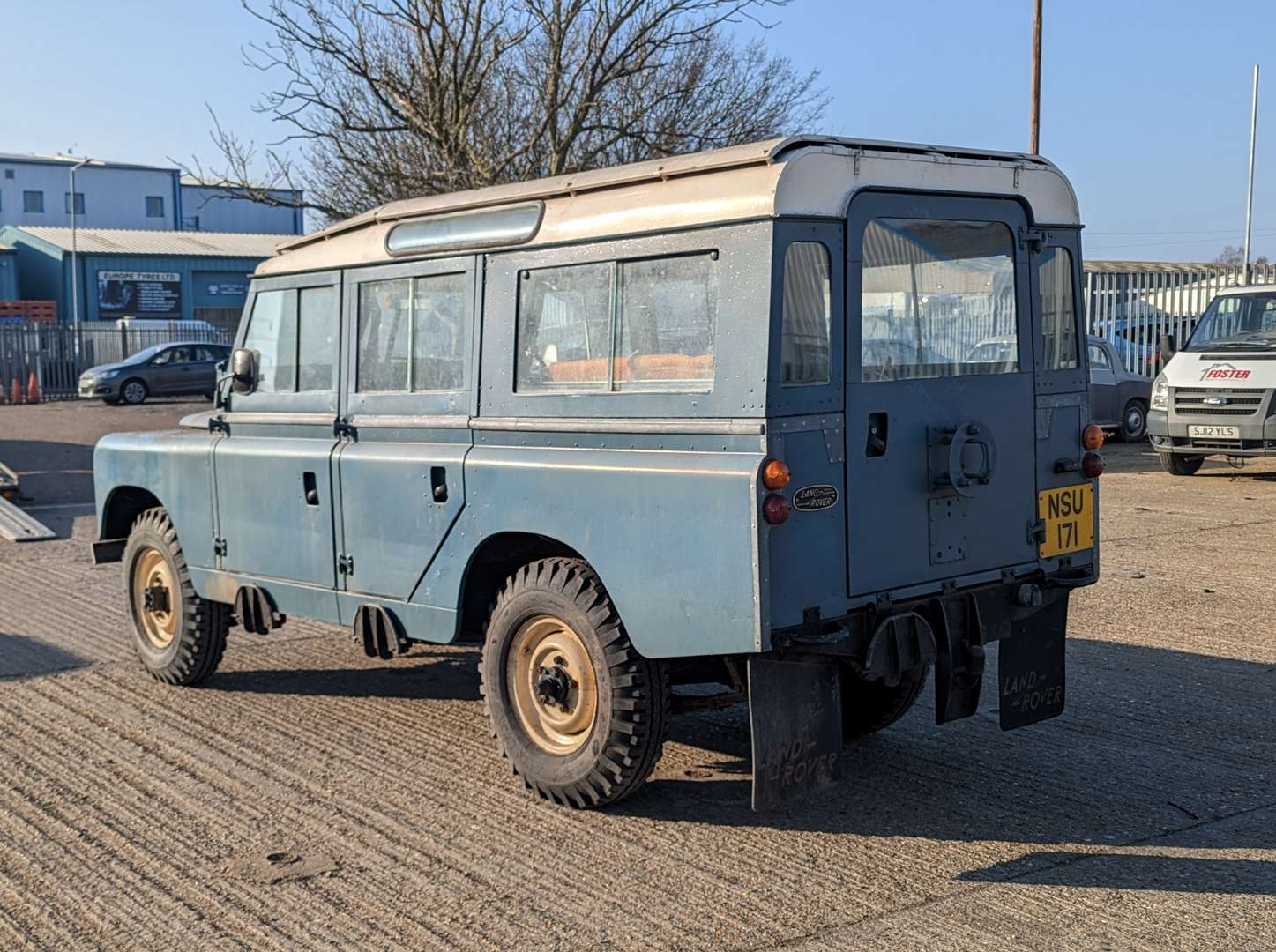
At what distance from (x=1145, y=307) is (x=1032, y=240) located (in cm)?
2137

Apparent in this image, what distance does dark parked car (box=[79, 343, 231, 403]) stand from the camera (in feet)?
111

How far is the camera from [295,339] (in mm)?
7020

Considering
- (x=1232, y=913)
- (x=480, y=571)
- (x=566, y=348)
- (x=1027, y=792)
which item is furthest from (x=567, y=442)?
(x=1232, y=913)

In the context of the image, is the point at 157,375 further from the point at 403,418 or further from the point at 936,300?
the point at 936,300

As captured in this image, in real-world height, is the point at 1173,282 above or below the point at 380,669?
above

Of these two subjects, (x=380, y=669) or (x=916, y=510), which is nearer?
(x=916, y=510)

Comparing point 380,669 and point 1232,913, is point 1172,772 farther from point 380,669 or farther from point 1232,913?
point 380,669

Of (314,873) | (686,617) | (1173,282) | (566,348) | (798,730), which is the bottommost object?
(314,873)

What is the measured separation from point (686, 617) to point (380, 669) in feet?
11.5

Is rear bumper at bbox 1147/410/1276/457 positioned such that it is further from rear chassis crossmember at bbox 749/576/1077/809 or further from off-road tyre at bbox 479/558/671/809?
off-road tyre at bbox 479/558/671/809

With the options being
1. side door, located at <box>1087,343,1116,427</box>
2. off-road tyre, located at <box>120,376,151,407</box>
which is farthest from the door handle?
off-road tyre, located at <box>120,376,151,407</box>

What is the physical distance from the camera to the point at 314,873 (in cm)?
481

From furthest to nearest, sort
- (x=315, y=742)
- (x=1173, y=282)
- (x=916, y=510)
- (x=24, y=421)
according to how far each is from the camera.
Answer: (x=24, y=421)
(x=1173, y=282)
(x=315, y=742)
(x=916, y=510)

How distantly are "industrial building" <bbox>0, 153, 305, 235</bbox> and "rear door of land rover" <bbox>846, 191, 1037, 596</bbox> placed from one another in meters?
71.6
